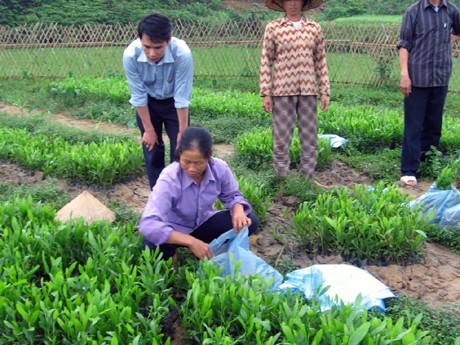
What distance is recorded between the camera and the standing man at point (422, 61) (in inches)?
199

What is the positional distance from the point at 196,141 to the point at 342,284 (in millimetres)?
1173

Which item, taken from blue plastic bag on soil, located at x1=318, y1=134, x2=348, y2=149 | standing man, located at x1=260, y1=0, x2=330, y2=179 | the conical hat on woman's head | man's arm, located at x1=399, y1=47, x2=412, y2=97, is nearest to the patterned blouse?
standing man, located at x1=260, y1=0, x2=330, y2=179

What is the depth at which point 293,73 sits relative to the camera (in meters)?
4.72

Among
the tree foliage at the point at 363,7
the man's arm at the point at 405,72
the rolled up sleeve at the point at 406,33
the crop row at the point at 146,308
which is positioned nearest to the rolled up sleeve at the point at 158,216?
the crop row at the point at 146,308

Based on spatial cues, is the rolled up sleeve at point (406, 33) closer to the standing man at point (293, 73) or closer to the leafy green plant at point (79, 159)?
the standing man at point (293, 73)

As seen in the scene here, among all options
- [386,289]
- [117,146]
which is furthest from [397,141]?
[386,289]

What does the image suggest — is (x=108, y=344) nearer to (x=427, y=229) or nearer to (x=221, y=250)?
(x=221, y=250)

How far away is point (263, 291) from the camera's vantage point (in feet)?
9.43

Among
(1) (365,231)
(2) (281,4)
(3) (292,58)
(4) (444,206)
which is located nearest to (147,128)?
(3) (292,58)

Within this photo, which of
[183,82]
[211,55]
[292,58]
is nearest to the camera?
[183,82]

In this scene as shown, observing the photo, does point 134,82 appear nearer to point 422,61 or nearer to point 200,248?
point 200,248

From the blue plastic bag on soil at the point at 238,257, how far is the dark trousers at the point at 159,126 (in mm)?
1059

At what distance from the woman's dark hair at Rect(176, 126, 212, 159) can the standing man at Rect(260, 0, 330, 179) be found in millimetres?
1798

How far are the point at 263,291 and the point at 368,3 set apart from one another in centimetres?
2828
